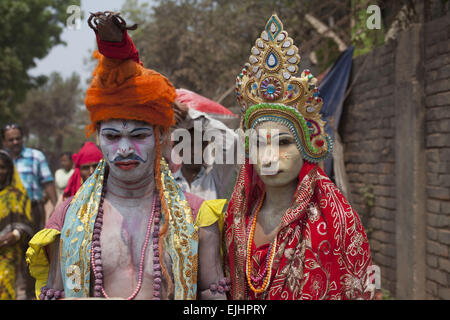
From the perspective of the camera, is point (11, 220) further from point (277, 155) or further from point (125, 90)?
point (277, 155)

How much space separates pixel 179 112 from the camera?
3.67m

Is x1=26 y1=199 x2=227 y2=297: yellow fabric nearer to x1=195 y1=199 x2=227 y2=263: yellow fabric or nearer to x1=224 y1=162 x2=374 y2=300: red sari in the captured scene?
x1=195 y1=199 x2=227 y2=263: yellow fabric

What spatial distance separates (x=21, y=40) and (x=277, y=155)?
693 inches

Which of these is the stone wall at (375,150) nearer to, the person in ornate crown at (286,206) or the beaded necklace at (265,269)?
the person in ornate crown at (286,206)

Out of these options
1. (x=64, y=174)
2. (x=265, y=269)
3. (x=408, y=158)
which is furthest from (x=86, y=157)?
(x=64, y=174)

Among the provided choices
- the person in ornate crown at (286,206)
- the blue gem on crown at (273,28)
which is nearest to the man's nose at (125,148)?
the person in ornate crown at (286,206)

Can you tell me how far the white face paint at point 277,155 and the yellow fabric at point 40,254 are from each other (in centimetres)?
117

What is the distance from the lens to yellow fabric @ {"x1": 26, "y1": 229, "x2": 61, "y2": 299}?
2275mm

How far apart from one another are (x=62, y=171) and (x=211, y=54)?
439 cm

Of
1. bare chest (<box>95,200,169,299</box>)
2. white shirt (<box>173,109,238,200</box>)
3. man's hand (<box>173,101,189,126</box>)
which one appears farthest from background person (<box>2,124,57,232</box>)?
bare chest (<box>95,200,169,299</box>)

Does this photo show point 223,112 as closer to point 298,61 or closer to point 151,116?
point 298,61

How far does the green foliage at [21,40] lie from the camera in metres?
16.6

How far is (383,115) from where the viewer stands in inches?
246

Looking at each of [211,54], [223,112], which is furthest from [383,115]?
[211,54]
